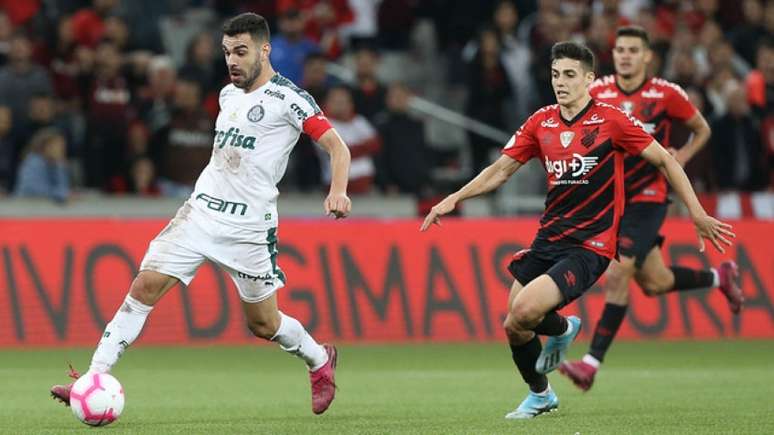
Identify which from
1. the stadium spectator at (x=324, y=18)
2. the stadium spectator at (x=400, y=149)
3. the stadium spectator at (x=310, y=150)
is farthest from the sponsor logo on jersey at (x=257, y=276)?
the stadium spectator at (x=324, y=18)

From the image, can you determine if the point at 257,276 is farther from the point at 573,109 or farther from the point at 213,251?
the point at 573,109

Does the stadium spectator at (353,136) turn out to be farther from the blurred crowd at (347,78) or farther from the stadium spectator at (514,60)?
the stadium spectator at (514,60)

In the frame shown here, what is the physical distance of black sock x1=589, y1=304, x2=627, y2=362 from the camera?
40.0ft

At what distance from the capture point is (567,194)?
10.0m

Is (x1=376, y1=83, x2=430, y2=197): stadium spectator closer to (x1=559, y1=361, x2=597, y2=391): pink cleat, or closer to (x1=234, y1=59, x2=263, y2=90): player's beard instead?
(x1=559, y1=361, x2=597, y2=391): pink cleat

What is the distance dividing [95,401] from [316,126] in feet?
6.86

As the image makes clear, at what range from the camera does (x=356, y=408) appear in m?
10.6

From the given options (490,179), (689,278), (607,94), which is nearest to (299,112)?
(490,179)

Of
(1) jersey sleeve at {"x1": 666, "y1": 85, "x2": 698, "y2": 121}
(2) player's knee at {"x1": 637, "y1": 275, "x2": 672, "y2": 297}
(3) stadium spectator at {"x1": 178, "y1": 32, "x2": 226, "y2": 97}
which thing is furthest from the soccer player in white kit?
(3) stadium spectator at {"x1": 178, "y1": 32, "x2": 226, "y2": 97}

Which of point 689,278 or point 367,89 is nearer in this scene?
point 689,278

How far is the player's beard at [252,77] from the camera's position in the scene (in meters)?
9.61

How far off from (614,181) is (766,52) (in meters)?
12.1

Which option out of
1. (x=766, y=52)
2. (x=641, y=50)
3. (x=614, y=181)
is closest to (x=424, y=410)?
(x=614, y=181)

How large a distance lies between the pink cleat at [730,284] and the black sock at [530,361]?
14.1ft
